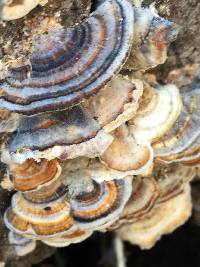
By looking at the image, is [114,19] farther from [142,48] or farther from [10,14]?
[10,14]

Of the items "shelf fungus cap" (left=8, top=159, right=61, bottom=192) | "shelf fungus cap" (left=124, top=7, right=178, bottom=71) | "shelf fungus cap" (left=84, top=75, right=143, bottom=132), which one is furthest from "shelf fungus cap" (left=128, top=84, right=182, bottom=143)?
"shelf fungus cap" (left=8, top=159, right=61, bottom=192)

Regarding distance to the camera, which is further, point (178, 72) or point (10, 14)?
point (178, 72)

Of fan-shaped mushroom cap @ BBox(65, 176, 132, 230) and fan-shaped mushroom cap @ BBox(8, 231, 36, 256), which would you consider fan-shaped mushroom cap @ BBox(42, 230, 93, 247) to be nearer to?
fan-shaped mushroom cap @ BBox(65, 176, 132, 230)

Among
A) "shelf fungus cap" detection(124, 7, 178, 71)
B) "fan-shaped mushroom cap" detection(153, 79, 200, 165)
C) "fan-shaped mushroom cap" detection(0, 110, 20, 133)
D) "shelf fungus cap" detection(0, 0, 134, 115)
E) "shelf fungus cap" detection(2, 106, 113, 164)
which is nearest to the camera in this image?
"shelf fungus cap" detection(0, 0, 134, 115)

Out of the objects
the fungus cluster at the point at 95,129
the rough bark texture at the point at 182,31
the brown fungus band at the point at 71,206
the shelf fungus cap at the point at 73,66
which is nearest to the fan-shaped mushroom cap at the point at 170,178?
the fungus cluster at the point at 95,129

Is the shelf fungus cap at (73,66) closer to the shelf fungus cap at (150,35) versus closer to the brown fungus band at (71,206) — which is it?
the shelf fungus cap at (150,35)

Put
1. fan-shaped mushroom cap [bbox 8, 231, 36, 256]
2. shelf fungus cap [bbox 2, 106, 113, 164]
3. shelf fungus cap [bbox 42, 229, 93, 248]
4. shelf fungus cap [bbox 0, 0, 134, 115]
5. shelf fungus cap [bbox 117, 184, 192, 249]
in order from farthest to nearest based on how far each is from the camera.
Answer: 1. shelf fungus cap [bbox 117, 184, 192, 249]
2. fan-shaped mushroom cap [bbox 8, 231, 36, 256]
3. shelf fungus cap [bbox 42, 229, 93, 248]
4. shelf fungus cap [bbox 2, 106, 113, 164]
5. shelf fungus cap [bbox 0, 0, 134, 115]

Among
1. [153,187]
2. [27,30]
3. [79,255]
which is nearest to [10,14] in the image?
[27,30]

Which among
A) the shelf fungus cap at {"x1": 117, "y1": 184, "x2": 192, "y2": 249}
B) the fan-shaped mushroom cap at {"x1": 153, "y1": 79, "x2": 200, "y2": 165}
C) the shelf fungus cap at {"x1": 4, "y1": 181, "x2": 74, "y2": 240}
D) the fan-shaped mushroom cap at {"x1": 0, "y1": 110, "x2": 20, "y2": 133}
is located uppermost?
the fan-shaped mushroom cap at {"x1": 0, "y1": 110, "x2": 20, "y2": 133}

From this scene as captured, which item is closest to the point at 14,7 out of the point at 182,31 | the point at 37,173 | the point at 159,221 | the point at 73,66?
the point at 73,66
